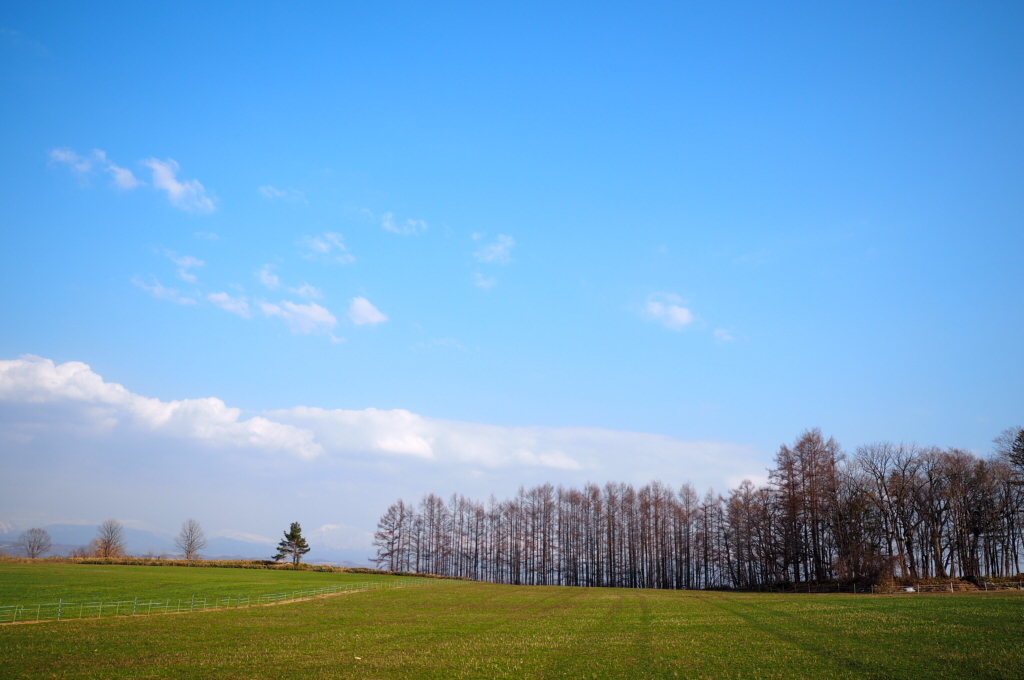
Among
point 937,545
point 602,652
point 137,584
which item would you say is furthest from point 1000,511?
point 137,584

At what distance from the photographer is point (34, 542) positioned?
17500 cm

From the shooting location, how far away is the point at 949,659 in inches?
947

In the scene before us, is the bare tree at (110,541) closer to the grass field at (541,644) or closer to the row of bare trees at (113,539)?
the row of bare trees at (113,539)

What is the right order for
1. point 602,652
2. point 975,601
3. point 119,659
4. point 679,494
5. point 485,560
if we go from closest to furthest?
point 119,659 < point 602,652 < point 975,601 < point 679,494 < point 485,560

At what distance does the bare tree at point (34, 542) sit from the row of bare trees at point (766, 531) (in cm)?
11628

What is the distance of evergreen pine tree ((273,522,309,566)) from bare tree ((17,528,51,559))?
99.9 meters

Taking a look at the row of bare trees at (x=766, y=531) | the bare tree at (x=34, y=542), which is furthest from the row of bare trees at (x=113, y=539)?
the row of bare trees at (x=766, y=531)

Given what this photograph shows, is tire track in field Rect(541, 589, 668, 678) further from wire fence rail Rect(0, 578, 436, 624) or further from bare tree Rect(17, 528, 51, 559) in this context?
bare tree Rect(17, 528, 51, 559)

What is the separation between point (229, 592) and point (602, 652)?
51.9 metres

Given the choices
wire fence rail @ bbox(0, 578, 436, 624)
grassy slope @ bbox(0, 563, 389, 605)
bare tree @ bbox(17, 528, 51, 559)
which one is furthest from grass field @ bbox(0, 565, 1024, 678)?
bare tree @ bbox(17, 528, 51, 559)

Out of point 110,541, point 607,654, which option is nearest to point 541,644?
point 607,654

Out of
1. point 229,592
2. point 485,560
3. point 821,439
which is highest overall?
point 821,439

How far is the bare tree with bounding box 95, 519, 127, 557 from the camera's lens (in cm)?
13269

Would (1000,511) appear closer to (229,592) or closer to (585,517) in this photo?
(585,517)
